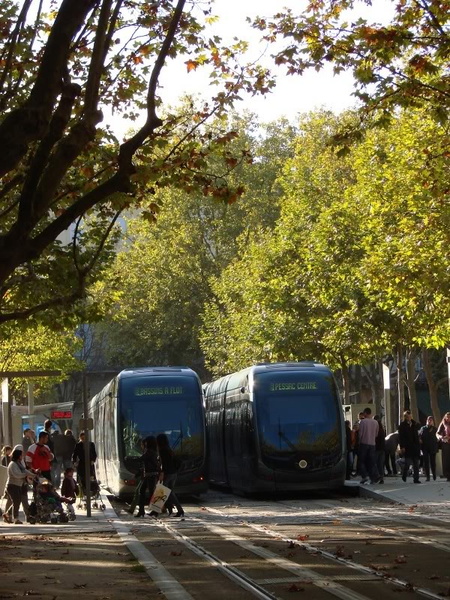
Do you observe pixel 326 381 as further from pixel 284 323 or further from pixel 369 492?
pixel 284 323

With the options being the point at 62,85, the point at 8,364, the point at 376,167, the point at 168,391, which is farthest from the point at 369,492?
the point at 8,364

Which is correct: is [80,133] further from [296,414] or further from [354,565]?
[296,414]

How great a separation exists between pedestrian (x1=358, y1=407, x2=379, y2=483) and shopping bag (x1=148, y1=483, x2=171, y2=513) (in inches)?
329

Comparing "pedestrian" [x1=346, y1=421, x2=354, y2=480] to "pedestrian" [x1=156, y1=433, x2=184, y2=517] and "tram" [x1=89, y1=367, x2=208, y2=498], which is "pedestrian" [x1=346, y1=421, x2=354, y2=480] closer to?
"tram" [x1=89, y1=367, x2=208, y2=498]

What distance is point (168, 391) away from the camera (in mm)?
30625

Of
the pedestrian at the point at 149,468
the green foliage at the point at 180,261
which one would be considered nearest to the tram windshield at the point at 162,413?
the pedestrian at the point at 149,468

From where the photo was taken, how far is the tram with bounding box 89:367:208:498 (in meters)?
29.9

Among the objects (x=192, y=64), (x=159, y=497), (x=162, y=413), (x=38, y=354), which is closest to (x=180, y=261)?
(x=38, y=354)

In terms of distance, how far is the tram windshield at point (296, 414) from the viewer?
28516 mm

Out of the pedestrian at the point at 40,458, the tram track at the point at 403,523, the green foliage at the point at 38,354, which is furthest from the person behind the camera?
the green foliage at the point at 38,354

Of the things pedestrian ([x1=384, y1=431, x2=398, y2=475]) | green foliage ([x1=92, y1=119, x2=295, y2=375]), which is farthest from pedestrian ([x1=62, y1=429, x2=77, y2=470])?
green foliage ([x1=92, y1=119, x2=295, y2=375])

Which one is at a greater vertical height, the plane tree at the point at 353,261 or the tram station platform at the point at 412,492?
the plane tree at the point at 353,261

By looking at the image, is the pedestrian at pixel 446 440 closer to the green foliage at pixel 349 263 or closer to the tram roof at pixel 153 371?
the green foliage at pixel 349 263

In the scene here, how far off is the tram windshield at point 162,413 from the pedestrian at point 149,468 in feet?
13.8
